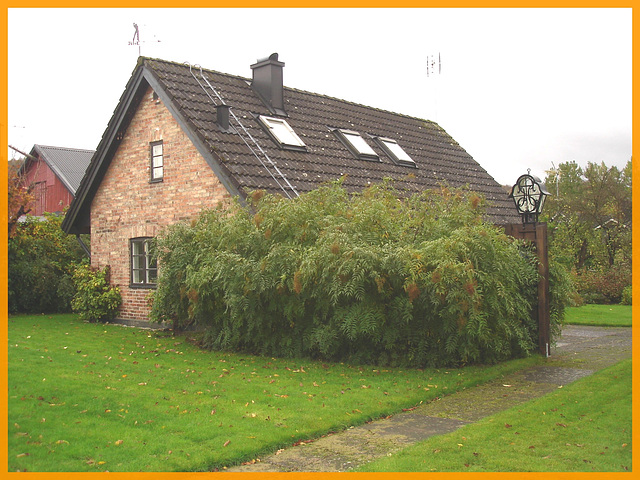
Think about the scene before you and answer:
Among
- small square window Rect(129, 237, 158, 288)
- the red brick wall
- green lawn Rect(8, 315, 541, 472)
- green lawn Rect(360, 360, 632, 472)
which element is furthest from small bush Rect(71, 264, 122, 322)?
green lawn Rect(360, 360, 632, 472)

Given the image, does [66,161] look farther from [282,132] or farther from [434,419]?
[434,419]

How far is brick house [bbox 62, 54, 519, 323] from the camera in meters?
15.2

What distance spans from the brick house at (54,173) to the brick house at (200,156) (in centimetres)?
1841

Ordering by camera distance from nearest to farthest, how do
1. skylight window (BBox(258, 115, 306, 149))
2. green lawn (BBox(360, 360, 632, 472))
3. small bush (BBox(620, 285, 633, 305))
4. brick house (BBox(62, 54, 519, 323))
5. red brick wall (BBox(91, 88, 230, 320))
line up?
1. green lawn (BBox(360, 360, 632, 472))
2. brick house (BBox(62, 54, 519, 323))
3. red brick wall (BBox(91, 88, 230, 320))
4. skylight window (BBox(258, 115, 306, 149))
5. small bush (BBox(620, 285, 633, 305))

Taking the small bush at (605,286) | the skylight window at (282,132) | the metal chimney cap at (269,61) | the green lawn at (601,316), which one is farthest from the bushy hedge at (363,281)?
the small bush at (605,286)

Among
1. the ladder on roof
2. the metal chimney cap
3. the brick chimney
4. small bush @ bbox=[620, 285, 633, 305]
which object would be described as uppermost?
the metal chimney cap

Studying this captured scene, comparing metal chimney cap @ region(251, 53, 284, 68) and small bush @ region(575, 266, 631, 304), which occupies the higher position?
metal chimney cap @ region(251, 53, 284, 68)

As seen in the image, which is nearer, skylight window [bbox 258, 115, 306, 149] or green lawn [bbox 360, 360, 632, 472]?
green lawn [bbox 360, 360, 632, 472]

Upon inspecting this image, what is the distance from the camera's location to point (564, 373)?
10594 millimetres

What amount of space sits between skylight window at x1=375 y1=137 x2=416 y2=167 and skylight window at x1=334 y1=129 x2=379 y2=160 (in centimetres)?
77

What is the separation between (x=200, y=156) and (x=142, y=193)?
8.85 feet

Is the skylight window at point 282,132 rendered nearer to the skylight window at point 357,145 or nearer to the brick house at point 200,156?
the brick house at point 200,156

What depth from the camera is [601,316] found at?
66.7 feet

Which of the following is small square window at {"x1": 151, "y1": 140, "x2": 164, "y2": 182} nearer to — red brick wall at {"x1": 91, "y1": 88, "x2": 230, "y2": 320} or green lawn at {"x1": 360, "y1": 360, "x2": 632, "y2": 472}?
red brick wall at {"x1": 91, "y1": 88, "x2": 230, "y2": 320}
